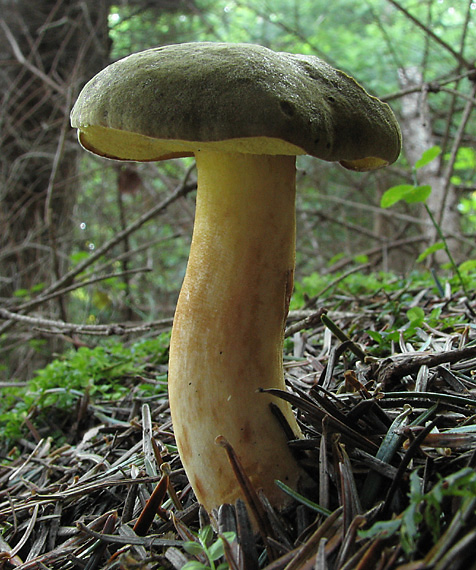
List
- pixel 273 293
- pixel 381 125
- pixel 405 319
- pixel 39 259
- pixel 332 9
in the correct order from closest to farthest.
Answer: pixel 381 125 → pixel 273 293 → pixel 405 319 → pixel 39 259 → pixel 332 9

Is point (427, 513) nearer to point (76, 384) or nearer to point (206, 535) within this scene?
point (206, 535)

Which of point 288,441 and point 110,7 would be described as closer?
point 288,441

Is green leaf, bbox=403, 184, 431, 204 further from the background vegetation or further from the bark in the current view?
the bark

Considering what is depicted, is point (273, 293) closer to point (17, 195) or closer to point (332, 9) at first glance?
point (17, 195)

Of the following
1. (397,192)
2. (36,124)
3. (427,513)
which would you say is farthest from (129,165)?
(427,513)

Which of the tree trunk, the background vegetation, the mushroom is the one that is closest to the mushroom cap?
the mushroom

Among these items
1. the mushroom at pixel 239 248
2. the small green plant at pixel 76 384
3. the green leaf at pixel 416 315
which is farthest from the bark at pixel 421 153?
the mushroom at pixel 239 248

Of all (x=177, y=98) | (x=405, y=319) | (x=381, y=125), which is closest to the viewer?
(x=177, y=98)

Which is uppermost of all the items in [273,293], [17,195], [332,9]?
[332,9]

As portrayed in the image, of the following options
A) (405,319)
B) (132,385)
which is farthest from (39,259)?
(405,319)
